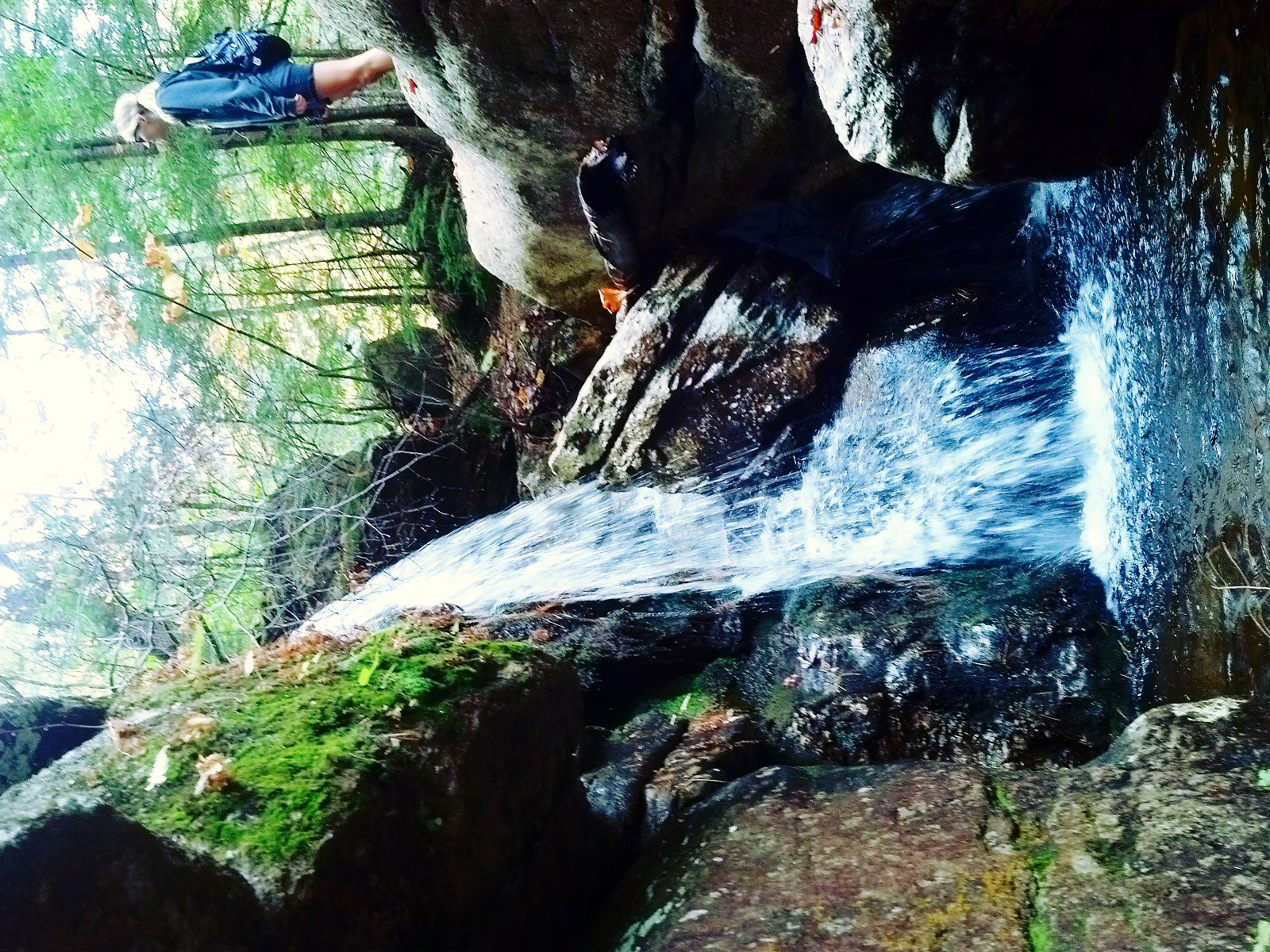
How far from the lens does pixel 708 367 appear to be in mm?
5324

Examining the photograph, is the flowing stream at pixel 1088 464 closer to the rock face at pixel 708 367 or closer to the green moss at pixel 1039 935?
the rock face at pixel 708 367

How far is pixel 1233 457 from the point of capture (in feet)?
10.4

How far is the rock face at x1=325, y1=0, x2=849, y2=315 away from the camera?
4.12 metres

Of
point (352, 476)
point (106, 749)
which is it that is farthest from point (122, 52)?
point (106, 749)

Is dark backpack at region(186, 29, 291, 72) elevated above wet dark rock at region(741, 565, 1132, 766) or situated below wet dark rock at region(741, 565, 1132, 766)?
above

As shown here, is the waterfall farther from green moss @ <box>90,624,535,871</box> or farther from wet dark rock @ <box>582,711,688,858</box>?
green moss @ <box>90,624,535,871</box>

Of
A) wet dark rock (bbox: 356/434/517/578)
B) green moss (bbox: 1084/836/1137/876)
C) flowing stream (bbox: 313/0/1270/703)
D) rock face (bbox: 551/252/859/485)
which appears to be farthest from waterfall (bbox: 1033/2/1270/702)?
wet dark rock (bbox: 356/434/517/578)

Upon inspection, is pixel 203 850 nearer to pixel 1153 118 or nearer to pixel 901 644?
pixel 901 644

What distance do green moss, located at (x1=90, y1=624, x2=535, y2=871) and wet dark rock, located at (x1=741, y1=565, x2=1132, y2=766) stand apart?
5.94 ft

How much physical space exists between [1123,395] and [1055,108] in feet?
5.05

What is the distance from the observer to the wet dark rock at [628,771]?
354 centimetres

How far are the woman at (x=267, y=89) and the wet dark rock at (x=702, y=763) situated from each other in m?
4.14

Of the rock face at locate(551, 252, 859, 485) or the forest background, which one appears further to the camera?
the forest background

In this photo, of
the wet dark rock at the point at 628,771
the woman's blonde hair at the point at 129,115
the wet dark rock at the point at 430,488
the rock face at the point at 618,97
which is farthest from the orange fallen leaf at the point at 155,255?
the wet dark rock at the point at 628,771
